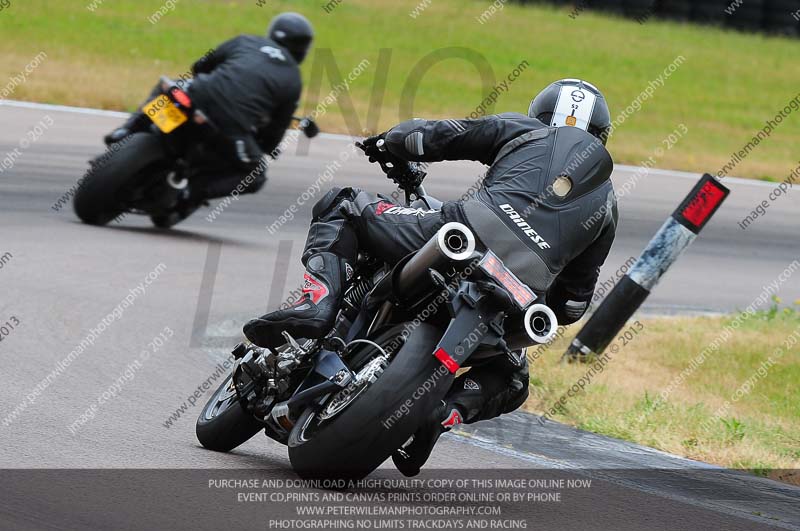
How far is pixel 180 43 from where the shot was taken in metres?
24.2

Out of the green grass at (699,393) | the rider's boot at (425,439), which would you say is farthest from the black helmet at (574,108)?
the green grass at (699,393)

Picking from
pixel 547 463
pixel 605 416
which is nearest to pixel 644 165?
pixel 605 416

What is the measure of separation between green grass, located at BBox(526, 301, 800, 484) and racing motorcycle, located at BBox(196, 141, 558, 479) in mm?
1929

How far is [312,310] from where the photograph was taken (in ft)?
16.3

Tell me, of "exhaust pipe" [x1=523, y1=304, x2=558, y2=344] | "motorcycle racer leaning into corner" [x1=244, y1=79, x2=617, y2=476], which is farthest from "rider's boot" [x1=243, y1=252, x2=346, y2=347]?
"exhaust pipe" [x1=523, y1=304, x2=558, y2=344]

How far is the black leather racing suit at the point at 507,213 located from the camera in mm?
4809

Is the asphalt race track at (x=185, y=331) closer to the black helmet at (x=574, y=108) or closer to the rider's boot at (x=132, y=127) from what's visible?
the rider's boot at (x=132, y=127)

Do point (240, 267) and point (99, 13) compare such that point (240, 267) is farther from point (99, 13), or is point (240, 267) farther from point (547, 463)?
point (99, 13)

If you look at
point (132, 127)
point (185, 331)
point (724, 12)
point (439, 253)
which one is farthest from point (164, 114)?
point (724, 12)

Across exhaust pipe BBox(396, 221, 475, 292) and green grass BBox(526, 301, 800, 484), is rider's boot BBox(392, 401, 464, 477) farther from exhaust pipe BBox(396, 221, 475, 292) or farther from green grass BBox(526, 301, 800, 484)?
green grass BBox(526, 301, 800, 484)

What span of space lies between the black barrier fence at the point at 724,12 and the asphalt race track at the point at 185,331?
59.8 ft

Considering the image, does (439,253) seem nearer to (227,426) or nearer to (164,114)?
(227,426)

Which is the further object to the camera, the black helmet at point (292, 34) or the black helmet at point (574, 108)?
the black helmet at point (292, 34)

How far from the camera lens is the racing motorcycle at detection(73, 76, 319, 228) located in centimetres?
991
